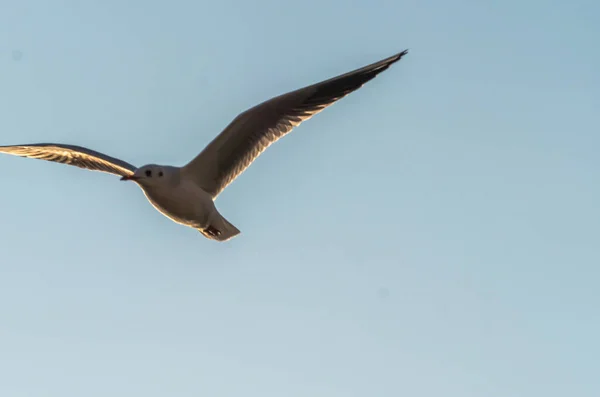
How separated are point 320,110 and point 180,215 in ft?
5.69

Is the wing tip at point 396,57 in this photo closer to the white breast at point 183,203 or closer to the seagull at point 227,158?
the seagull at point 227,158

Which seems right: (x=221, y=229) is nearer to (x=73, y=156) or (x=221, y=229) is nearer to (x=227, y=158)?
(x=227, y=158)

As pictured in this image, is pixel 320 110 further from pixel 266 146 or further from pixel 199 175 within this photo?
pixel 199 175

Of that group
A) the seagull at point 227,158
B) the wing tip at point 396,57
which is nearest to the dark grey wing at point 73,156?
the seagull at point 227,158

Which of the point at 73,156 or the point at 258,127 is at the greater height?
the point at 73,156

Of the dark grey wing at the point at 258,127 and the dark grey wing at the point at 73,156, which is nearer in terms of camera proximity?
the dark grey wing at the point at 258,127

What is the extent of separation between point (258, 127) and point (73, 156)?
2652mm

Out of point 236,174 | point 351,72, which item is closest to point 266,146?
point 236,174

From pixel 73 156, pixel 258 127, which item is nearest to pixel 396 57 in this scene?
Answer: pixel 258 127

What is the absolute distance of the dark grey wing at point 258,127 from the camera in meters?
9.62

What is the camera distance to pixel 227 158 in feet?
32.6

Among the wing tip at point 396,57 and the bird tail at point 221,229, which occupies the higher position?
the wing tip at point 396,57

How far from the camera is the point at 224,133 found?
379 inches

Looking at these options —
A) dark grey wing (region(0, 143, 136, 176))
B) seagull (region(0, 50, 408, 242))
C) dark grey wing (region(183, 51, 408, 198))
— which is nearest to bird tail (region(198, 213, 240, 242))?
seagull (region(0, 50, 408, 242))
